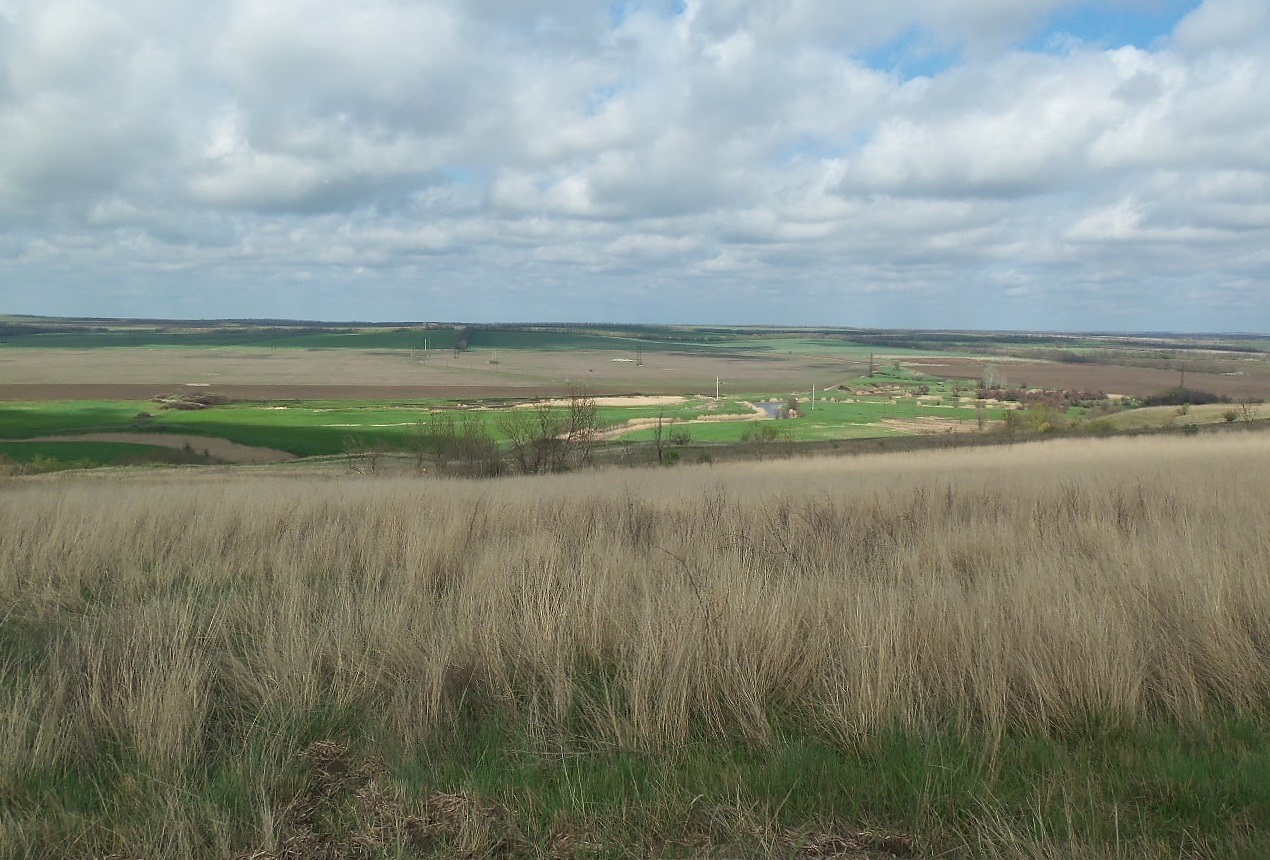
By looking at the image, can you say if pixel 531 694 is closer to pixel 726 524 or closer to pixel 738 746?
pixel 738 746

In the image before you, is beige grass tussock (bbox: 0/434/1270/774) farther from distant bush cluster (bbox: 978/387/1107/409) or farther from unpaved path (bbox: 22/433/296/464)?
distant bush cluster (bbox: 978/387/1107/409)

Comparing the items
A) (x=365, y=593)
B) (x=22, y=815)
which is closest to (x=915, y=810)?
(x=22, y=815)

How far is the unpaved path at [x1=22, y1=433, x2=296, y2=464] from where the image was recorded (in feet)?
199

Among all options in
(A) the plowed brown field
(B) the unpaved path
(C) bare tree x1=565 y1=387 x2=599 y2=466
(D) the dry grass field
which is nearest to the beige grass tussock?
(D) the dry grass field

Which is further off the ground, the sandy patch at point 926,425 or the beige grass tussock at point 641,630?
the beige grass tussock at point 641,630

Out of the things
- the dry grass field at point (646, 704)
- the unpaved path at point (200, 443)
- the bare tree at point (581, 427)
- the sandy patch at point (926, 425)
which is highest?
the dry grass field at point (646, 704)

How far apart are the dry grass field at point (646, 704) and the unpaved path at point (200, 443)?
5814 cm

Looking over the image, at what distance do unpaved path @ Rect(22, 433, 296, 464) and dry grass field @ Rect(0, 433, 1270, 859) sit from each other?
5814 cm

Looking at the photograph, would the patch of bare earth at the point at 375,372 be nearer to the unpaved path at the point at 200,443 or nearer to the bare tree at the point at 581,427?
the unpaved path at the point at 200,443

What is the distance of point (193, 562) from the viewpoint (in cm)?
677

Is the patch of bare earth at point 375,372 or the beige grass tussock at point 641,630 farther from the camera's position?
the patch of bare earth at point 375,372

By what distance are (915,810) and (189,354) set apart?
175853 millimetres

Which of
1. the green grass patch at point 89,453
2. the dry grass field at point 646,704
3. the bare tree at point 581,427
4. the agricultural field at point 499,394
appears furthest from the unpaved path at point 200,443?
the dry grass field at point 646,704

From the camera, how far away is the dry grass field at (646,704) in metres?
2.91
